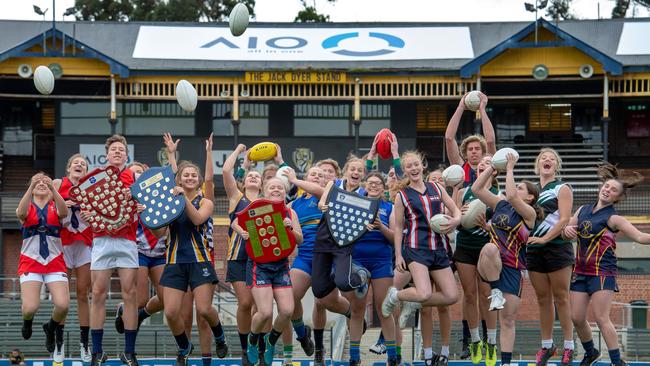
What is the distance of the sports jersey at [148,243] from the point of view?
14.9 metres

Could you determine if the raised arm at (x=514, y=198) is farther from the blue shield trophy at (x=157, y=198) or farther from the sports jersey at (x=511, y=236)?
the blue shield trophy at (x=157, y=198)

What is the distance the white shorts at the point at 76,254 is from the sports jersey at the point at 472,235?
4827mm

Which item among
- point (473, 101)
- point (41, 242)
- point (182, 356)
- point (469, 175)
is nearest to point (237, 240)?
point (182, 356)

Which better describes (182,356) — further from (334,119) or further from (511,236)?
(334,119)

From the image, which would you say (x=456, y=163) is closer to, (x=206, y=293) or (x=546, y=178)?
(x=546, y=178)

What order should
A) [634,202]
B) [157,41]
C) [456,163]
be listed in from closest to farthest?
1. [456,163]
2. [634,202]
3. [157,41]

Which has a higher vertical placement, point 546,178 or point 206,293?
point 546,178

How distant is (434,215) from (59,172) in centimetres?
2056

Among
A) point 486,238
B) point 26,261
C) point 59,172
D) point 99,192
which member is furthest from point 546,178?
point 59,172

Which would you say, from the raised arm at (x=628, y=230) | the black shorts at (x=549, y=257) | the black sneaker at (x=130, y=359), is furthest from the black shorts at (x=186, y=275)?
the raised arm at (x=628, y=230)

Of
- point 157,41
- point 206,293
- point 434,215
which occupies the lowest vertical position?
point 206,293

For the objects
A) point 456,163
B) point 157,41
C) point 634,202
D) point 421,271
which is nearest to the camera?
point 421,271

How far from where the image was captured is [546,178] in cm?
1477

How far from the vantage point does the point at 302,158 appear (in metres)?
32.9
